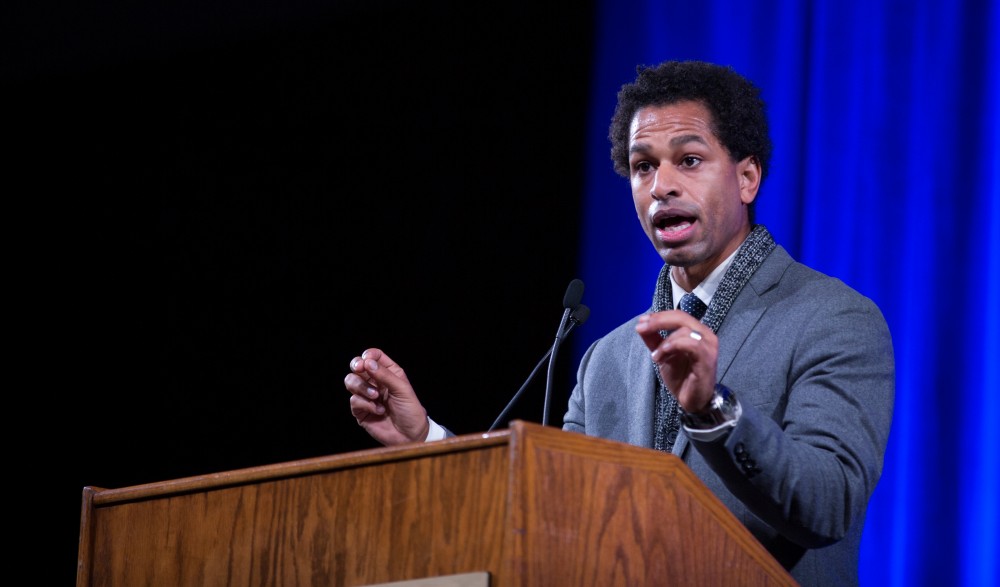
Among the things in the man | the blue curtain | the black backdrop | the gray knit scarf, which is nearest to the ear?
the man

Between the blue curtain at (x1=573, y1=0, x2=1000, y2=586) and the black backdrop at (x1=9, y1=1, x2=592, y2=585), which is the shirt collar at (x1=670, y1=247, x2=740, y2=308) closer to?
the blue curtain at (x1=573, y1=0, x2=1000, y2=586)

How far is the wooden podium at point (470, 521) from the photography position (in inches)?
49.0

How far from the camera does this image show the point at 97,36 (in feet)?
15.9

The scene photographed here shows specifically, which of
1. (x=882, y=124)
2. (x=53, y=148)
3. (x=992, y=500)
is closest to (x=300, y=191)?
(x=53, y=148)

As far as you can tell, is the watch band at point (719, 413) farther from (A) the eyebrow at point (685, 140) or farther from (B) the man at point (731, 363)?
(A) the eyebrow at point (685, 140)

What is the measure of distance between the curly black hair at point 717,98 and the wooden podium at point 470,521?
1.18m

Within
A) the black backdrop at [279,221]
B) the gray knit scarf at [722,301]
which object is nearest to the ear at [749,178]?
the gray knit scarf at [722,301]

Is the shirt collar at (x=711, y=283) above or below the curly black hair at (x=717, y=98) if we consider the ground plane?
below

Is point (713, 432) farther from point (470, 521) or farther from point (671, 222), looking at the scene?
point (671, 222)

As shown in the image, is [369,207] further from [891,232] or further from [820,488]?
[820,488]

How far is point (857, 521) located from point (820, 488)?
419 millimetres

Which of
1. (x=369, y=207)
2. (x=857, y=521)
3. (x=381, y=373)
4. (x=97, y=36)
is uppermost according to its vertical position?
(x=97, y=36)

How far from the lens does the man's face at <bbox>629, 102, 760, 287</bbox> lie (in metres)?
2.31

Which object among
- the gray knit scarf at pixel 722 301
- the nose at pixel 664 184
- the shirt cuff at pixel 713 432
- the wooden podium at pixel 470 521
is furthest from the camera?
the nose at pixel 664 184
